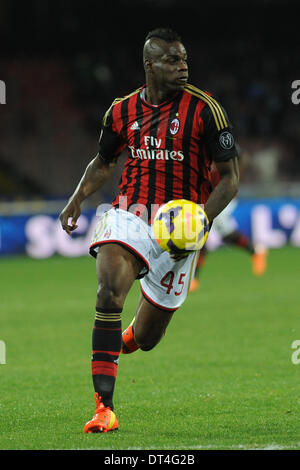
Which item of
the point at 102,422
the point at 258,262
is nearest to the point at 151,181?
the point at 102,422

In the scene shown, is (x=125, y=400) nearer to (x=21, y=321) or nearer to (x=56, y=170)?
(x=21, y=321)

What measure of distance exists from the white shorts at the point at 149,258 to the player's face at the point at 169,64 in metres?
0.81

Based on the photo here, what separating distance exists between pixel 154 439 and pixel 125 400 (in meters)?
1.33

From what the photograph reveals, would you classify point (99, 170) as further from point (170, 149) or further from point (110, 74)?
point (110, 74)

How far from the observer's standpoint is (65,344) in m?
8.47

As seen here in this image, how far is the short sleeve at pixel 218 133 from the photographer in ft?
17.0

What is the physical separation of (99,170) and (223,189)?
1.00 meters

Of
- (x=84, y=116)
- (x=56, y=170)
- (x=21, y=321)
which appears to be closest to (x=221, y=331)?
(x=21, y=321)

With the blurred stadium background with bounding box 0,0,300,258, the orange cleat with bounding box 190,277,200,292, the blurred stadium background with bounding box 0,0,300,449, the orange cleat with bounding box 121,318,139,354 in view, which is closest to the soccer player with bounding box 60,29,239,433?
the orange cleat with bounding box 121,318,139,354

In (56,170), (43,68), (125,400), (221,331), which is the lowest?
(56,170)

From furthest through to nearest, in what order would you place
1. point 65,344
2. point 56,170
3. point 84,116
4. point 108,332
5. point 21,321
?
point 84,116 < point 56,170 < point 21,321 < point 65,344 < point 108,332

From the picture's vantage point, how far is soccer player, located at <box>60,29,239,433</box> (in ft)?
16.4

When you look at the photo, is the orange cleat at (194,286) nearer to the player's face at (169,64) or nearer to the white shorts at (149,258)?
the white shorts at (149,258)

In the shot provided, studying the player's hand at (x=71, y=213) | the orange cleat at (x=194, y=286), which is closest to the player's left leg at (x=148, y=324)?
the player's hand at (x=71, y=213)
